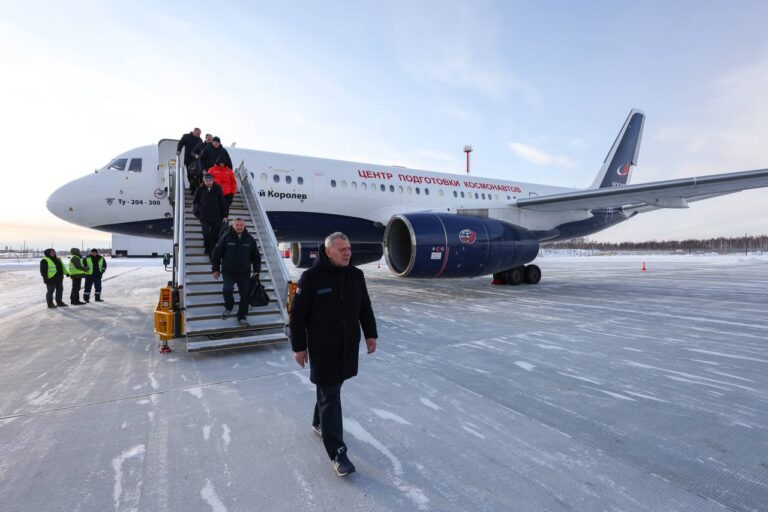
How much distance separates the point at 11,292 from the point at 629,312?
15.9 m

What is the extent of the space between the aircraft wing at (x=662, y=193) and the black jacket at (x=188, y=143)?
28.3 feet

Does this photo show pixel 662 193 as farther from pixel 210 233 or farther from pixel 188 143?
pixel 188 143

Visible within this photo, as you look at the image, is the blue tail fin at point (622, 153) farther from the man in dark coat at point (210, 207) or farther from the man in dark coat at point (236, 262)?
the man in dark coat at point (236, 262)

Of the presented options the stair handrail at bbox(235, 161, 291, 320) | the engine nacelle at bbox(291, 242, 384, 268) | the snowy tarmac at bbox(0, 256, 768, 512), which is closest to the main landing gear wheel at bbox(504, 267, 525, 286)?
the engine nacelle at bbox(291, 242, 384, 268)

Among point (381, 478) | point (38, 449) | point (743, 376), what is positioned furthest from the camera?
point (743, 376)

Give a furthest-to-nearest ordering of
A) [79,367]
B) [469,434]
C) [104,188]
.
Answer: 1. [104,188]
2. [79,367]
3. [469,434]

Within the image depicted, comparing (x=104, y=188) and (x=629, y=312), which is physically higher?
(x=104, y=188)

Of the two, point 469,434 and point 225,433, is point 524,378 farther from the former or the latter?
point 225,433

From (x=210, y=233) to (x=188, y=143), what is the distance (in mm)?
2776

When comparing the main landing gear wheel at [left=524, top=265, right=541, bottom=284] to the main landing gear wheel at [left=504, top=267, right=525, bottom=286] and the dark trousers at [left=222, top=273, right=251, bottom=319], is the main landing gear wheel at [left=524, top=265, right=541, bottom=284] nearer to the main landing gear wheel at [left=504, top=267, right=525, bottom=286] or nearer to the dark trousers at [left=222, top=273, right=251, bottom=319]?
the main landing gear wheel at [left=504, top=267, right=525, bottom=286]

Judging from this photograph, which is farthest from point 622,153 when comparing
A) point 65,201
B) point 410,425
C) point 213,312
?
point 65,201

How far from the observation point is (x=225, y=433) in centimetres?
269

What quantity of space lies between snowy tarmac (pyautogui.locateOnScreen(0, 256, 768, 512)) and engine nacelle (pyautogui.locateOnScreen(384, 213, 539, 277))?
3137 mm

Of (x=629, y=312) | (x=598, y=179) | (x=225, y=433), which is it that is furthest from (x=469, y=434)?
(x=598, y=179)
